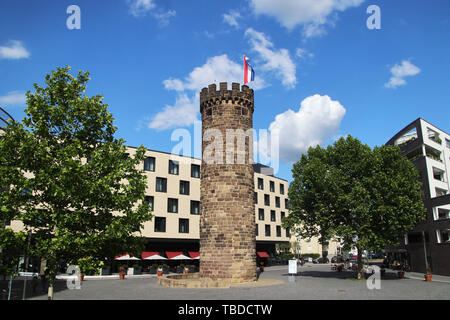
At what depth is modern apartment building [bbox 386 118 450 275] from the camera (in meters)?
39.1

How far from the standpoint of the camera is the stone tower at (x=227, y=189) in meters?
26.3

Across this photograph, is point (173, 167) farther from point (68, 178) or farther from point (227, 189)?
point (68, 178)

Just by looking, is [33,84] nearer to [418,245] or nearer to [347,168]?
[347,168]

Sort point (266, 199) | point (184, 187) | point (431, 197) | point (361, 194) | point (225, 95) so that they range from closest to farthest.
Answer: point (225, 95)
point (361, 194)
point (431, 197)
point (184, 187)
point (266, 199)

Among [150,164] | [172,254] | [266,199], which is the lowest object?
[172,254]

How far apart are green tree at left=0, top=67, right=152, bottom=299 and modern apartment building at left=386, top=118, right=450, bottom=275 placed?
34193 millimetres

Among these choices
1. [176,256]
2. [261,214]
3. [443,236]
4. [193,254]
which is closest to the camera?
[443,236]

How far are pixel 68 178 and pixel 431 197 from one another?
4101cm

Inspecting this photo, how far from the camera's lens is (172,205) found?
49.1 metres

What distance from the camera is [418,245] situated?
44.0m

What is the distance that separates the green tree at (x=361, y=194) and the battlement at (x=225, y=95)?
9.64m

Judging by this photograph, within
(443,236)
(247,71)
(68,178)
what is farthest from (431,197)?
(68,178)

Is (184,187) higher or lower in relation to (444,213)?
higher

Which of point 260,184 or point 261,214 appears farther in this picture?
point 260,184
